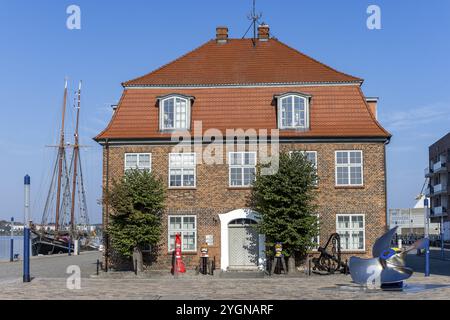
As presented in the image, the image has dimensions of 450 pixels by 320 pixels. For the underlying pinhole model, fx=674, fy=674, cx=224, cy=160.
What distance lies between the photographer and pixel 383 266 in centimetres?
2153

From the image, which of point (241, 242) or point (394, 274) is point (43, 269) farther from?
point (394, 274)

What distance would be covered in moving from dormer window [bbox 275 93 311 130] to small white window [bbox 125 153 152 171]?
631cm

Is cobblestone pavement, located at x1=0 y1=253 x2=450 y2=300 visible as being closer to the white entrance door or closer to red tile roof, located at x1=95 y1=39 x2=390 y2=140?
the white entrance door

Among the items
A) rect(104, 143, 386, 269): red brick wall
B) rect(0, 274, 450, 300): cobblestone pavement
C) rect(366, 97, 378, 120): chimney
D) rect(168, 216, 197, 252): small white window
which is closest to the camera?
rect(0, 274, 450, 300): cobblestone pavement

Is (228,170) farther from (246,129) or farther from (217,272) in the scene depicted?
(217,272)

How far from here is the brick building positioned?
30703 millimetres

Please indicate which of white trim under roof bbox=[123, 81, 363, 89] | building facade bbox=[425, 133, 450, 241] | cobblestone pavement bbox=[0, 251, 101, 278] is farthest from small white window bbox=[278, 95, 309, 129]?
building facade bbox=[425, 133, 450, 241]

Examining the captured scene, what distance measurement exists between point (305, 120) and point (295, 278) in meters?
7.68

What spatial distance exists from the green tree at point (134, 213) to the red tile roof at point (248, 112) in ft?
9.12

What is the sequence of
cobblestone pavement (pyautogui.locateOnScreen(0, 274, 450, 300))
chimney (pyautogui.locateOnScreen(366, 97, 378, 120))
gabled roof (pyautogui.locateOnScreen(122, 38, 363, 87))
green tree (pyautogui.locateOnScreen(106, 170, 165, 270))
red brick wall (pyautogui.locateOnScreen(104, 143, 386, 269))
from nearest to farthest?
cobblestone pavement (pyautogui.locateOnScreen(0, 274, 450, 300)) → green tree (pyautogui.locateOnScreen(106, 170, 165, 270)) → red brick wall (pyautogui.locateOnScreen(104, 143, 386, 269)) → gabled roof (pyautogui.locateOnScreen(122, 38, 363, 87)) → chimney (pyautogui.locateOnScreen(366, 97, 378, 120))

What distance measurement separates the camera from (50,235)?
71312 mm

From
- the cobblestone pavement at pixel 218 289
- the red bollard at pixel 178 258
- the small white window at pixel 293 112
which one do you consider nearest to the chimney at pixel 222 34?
→ the small white window at pixel 293 112

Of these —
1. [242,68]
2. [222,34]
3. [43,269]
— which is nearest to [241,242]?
[242,68]

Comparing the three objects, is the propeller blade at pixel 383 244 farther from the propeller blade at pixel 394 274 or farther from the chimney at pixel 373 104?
the chimney at pixel 373 104
